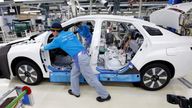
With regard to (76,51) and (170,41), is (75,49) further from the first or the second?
(170,41)

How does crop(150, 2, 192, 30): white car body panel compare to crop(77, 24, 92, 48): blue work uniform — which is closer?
crop(150, 2, 192, 30): white car body panel

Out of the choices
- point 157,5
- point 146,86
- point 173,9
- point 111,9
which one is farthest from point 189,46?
point 157,5

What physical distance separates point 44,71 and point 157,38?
7.19ft

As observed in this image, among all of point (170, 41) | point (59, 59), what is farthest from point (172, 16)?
point (59, 59)

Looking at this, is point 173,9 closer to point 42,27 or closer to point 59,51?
point 59,51

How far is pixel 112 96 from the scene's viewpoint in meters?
2.77

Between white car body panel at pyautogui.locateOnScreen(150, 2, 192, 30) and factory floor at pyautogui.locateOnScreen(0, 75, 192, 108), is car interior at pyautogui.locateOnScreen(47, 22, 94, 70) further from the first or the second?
white car body panel at pyautogui.locateOnScreen(150, 2, 192, 30)

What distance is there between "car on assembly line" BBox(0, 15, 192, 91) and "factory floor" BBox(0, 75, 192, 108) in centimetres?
20

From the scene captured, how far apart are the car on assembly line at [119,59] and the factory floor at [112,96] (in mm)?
195

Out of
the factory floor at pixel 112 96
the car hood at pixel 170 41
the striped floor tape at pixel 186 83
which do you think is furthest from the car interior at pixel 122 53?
the striped floor tape at pixel 186 83

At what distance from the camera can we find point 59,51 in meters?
3.32

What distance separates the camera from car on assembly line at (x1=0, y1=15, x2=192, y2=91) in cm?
→ 262

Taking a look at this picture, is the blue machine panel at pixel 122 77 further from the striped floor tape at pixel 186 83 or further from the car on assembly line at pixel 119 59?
the striped floor tape at pixel 186 83

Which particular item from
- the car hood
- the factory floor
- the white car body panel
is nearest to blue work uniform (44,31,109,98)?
the factory floor
